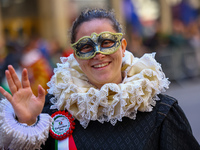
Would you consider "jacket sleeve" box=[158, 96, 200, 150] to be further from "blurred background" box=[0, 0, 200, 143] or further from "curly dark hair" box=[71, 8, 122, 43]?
"blurred background" box=[0, 0, 200, 143]

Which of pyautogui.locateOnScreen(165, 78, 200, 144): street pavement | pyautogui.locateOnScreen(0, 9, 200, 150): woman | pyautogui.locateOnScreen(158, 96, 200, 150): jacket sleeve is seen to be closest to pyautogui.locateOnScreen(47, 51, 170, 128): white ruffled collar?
pyautogui.locateOnScreen(0, 9, 200, 150): woman

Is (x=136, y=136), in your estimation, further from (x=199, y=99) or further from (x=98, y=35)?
(x=199, y=99)

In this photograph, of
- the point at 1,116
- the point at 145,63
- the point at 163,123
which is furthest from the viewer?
the point at 145,63

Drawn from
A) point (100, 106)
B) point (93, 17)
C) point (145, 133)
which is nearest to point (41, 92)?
point (100, 106)

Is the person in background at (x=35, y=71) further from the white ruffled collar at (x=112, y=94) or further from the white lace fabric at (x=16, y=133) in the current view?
the white lace fabric at (x=16, y=133)

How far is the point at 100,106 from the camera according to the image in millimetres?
2418

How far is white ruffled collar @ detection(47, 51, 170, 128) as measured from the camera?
2.36 metres

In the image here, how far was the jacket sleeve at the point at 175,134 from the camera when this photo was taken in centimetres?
231

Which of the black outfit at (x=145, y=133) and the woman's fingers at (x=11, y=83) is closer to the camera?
the woman's fingers at (x=11, y=83)

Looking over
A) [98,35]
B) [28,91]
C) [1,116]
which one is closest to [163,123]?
[98,35]

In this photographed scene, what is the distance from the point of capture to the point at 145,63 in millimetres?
2613

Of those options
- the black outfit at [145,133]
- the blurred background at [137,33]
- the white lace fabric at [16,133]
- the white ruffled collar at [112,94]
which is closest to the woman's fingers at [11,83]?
the white lace fabric at [16,133]

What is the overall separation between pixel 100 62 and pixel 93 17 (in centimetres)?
36

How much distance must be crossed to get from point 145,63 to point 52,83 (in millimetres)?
775
